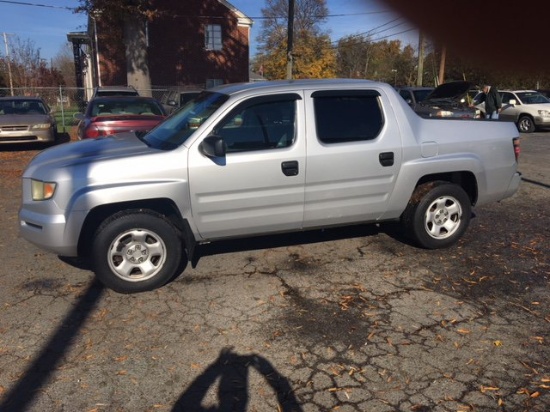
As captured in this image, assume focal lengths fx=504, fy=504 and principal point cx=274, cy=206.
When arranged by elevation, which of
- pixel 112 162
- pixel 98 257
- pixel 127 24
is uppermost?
pixel 127 24

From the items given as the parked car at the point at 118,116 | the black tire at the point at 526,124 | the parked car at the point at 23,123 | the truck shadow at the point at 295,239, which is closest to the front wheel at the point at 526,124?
the black tire at the point at 526,124

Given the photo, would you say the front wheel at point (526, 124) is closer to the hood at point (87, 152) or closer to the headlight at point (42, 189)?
the hood at point (87, 152)

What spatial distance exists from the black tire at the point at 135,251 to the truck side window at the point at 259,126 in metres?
0.95

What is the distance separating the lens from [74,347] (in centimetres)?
355

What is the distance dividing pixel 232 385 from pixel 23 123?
12.3 m

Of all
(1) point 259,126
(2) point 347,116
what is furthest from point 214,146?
(2) point 347,116

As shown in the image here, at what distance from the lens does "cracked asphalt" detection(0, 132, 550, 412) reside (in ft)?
9.94

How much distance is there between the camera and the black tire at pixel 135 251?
169 inches

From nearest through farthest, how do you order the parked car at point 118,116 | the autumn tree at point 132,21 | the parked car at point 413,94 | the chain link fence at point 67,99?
the parked car at point 118,116
the parked car at point 413,94
the autumn tree at point 132,21
the chain link fence at point 67,99

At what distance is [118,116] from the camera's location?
941cm

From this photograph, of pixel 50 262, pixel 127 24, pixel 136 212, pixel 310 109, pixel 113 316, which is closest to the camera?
pixel 113 316

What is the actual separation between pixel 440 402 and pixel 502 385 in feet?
1.50

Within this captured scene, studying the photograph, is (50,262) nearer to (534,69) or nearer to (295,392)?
(295,392)

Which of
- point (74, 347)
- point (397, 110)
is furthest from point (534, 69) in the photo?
point (397, 110)
